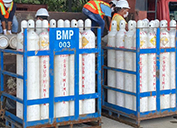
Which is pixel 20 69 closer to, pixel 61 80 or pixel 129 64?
pixel 61 80

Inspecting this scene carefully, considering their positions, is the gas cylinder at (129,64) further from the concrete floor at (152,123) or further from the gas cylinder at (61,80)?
the gas cylinder at (61,80)

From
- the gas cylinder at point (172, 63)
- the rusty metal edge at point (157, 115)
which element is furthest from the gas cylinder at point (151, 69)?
the gas cylinder at point (172, 63)

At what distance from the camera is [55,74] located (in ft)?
19.3

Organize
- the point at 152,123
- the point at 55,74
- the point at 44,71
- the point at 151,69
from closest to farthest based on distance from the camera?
the point at 44,71, the point at 55,74, the point at 151,69, the point at 152,123

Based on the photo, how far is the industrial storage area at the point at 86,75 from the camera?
5.76 meters

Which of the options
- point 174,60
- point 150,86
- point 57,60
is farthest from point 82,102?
point 174,60

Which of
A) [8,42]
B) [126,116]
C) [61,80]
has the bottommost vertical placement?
[126,116]

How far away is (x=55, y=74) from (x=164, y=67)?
6.78ft

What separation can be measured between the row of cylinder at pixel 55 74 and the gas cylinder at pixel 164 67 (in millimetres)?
1337

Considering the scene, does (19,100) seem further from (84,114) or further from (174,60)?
(174,60)

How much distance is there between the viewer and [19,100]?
19.0 feet

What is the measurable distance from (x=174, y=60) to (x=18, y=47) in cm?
283

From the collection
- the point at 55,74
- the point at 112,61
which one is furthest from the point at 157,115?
the point at 55,74

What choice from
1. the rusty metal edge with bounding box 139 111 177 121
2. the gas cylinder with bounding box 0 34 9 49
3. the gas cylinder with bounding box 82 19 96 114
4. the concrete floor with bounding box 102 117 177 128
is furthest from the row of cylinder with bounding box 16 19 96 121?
the rusty metal edge with bounding box 139 111 177 121
